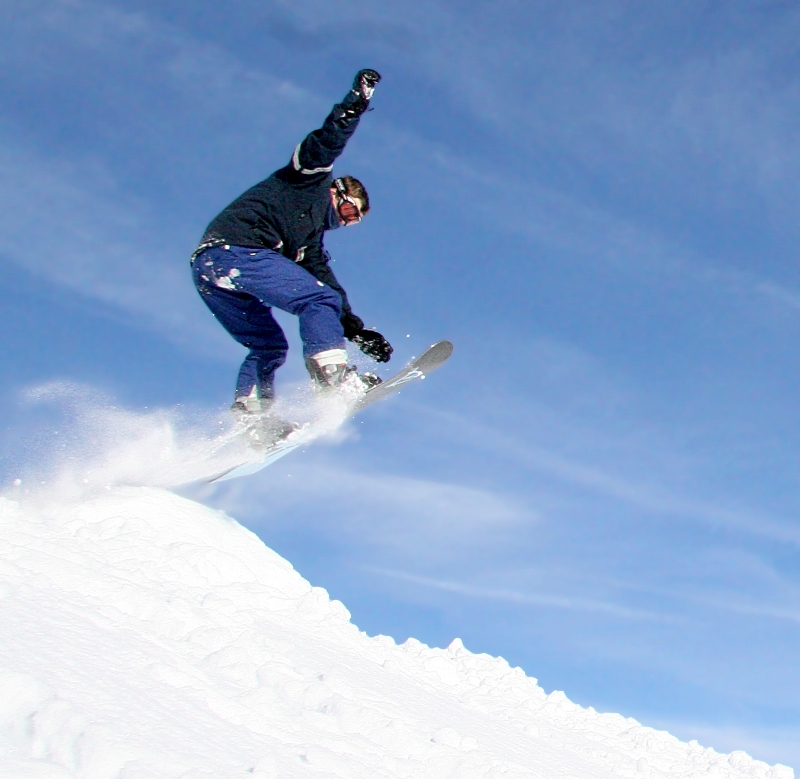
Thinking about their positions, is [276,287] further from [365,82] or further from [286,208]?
[365,82]

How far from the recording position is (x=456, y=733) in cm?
484

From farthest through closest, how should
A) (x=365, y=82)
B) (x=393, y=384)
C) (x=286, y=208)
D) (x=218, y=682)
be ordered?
(x=393, y=384), (x=286, y=208), (x=365, y=82), (x=218, y=682)

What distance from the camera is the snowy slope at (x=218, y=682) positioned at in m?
3.34

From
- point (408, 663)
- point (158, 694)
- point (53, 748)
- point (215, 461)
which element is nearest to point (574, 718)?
point (408, 663)

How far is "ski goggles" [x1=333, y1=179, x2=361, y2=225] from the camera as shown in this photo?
7.00 meters

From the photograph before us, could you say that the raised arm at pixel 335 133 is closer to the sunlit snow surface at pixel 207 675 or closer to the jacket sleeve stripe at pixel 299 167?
the jacket sleeve stripe at pixel 299 167

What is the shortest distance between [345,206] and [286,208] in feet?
1.94

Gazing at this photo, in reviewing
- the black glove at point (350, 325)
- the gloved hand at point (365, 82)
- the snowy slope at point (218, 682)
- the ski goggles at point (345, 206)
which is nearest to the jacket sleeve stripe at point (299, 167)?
the ski goggles at point (345, 206)

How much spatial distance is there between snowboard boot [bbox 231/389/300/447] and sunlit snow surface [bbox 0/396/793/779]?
0.46 m

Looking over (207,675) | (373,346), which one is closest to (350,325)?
(373,346)

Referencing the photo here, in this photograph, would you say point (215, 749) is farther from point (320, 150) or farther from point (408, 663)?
point (320, 150)

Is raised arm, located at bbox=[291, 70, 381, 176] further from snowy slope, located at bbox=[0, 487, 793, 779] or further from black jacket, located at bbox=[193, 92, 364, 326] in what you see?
snowy slope, located at bbox=[0, 487, 793, 779]

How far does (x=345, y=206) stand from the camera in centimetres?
704

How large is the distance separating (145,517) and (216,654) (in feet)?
7.47
